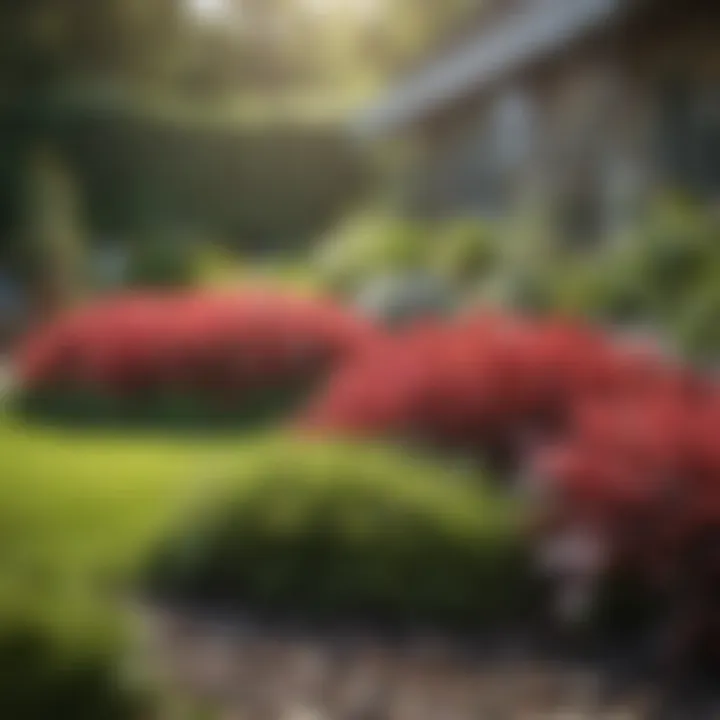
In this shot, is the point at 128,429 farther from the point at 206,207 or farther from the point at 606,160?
the point at 606,160

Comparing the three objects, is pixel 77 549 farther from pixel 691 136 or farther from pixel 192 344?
pixel 691 136

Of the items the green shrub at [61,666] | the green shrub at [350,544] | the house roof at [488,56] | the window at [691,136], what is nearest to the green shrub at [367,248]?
the house roof at [488,56]

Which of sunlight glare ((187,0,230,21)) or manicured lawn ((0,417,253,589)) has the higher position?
sunlight glare ((187,0,230,21))

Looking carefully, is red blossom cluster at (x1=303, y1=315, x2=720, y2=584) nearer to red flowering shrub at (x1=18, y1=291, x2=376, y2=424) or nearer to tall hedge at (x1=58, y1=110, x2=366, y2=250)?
red flowering shrub at (x1=18, y1=291, x2=376, y2=424)

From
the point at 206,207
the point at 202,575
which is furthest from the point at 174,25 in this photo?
the point at 202,575

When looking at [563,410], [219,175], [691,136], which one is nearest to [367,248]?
[219,175]

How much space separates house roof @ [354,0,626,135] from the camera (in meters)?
2.16

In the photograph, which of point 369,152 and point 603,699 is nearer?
point 603,699

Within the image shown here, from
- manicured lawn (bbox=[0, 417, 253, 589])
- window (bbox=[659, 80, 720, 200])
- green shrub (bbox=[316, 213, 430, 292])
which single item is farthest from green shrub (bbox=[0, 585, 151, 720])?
window (bbox=[659, 80, 720, 200])

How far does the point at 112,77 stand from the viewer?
213 centimetres

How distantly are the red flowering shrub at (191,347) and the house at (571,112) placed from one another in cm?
24

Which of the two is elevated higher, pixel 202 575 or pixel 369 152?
pixel 369 152

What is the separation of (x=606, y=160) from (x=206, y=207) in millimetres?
577

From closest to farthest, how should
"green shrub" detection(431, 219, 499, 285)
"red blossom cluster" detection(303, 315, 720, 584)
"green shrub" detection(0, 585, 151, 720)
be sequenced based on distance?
"green shrub" detection(0, 585, 151, 720)
"red blossom cluster" detection(303, 315, 720, 584)
"green shrub" detection(431, 219, 499, 285)
